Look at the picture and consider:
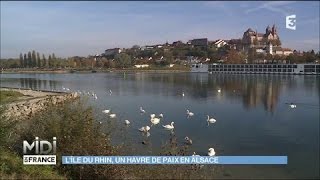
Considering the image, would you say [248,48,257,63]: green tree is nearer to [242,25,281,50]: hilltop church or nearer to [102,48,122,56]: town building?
[242,25,281,50]: hilltop church

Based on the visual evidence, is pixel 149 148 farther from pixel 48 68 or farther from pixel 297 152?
pixel 48 68

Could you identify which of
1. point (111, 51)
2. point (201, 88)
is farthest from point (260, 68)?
point (111, 51)

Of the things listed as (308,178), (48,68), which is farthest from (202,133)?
(48,68)

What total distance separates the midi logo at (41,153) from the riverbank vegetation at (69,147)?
0.08 meters

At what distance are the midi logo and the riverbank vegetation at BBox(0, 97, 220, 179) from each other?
83 mm

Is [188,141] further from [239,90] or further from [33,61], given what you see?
[33,61]

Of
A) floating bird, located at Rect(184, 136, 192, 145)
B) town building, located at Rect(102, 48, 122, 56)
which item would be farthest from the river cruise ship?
floating bird, located at Rect(184, 136, 192, 145)

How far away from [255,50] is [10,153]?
110 meters

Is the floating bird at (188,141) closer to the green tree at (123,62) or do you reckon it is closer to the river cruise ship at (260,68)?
the river cruise ship at (260,68)

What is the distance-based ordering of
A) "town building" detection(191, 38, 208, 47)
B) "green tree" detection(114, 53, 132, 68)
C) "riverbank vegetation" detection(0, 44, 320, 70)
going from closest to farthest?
"riverbank vegetation" detection(0, 44, 320, 70) < "green tree" detection(114, 53, 132, 68) < "town building" detection(191, 38, 208, 47)

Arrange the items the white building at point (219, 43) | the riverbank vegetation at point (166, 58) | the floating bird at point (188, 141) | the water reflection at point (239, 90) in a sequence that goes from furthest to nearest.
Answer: the white building at point (219, 43) → the riverbank vegetation at point (166, 58) → the water reflection at point (239, 90) → the floating bird at point (188, 141)

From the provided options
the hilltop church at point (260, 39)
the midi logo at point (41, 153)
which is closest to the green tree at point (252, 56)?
the hilltop church at point (260, 39)

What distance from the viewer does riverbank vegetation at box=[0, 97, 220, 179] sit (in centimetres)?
636

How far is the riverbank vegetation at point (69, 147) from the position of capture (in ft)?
20.9
